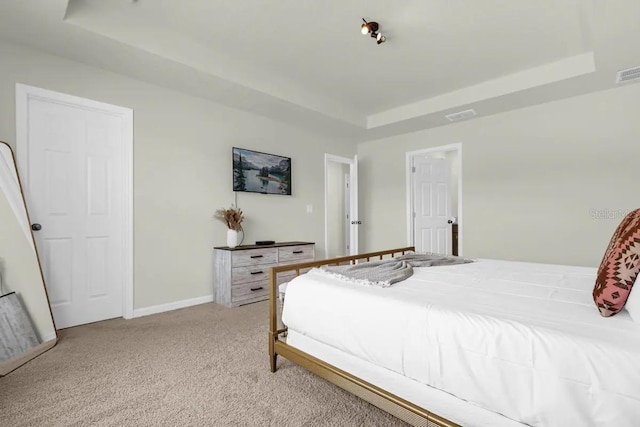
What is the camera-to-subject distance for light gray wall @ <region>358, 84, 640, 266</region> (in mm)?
3508

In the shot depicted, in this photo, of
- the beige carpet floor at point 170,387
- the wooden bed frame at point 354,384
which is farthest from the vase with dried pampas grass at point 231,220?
the wooden bed frame at point 354,384

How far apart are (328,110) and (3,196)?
349 centimetres

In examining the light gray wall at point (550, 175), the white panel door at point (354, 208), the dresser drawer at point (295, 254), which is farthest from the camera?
the white panel door at point (354, 208)

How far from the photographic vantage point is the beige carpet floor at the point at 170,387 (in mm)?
1565

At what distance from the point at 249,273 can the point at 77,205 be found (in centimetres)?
178

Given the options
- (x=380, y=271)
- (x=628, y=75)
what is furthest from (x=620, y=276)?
(x=628, y=75)

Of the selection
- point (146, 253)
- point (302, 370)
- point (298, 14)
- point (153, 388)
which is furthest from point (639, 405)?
point (146, 253)

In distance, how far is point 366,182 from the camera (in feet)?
19.2

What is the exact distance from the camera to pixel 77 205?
2938 millimetres

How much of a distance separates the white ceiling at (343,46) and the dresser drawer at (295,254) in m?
1.83

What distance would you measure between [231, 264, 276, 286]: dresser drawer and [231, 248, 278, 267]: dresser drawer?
0.15ft

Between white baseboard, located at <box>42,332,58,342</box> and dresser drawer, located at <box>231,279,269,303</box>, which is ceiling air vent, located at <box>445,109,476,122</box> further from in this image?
white baseboard, located at <box>42,332,58,342</box>

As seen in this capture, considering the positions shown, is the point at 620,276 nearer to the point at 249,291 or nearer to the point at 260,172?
the point at 249,291

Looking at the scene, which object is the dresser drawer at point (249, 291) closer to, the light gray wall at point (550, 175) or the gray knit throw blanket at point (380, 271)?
the gray knit throw blanket at point (380, 271)
